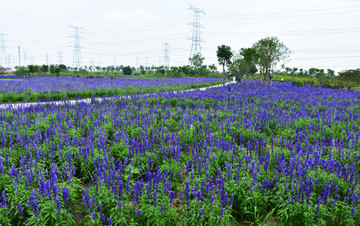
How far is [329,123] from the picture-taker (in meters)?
7.88

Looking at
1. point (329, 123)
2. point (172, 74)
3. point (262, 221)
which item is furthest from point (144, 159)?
point (172, 74)

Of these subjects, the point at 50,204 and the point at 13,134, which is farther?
the point at 13,134

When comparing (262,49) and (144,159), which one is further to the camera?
(262,49)

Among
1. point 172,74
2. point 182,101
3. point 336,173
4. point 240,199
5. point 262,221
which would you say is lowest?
point 262,221

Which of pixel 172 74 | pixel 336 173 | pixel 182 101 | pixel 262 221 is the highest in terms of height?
pixel 172 74

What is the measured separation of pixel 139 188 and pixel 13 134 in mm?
4514

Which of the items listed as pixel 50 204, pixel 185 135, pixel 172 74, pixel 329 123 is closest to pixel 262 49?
pixel 329 123

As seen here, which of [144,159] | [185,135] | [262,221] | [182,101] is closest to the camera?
[262,221]

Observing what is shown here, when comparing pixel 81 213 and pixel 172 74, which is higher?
pixel 172 74

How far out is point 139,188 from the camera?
3.24 meters

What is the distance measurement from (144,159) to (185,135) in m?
1.88

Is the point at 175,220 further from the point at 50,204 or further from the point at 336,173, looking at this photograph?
the point at 336,173

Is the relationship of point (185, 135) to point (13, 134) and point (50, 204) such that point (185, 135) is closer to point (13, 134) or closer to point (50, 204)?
point (50, 204)

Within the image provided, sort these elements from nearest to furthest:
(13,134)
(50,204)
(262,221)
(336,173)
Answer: (50,204) < (262,221) < (336,173) < (13,134)
